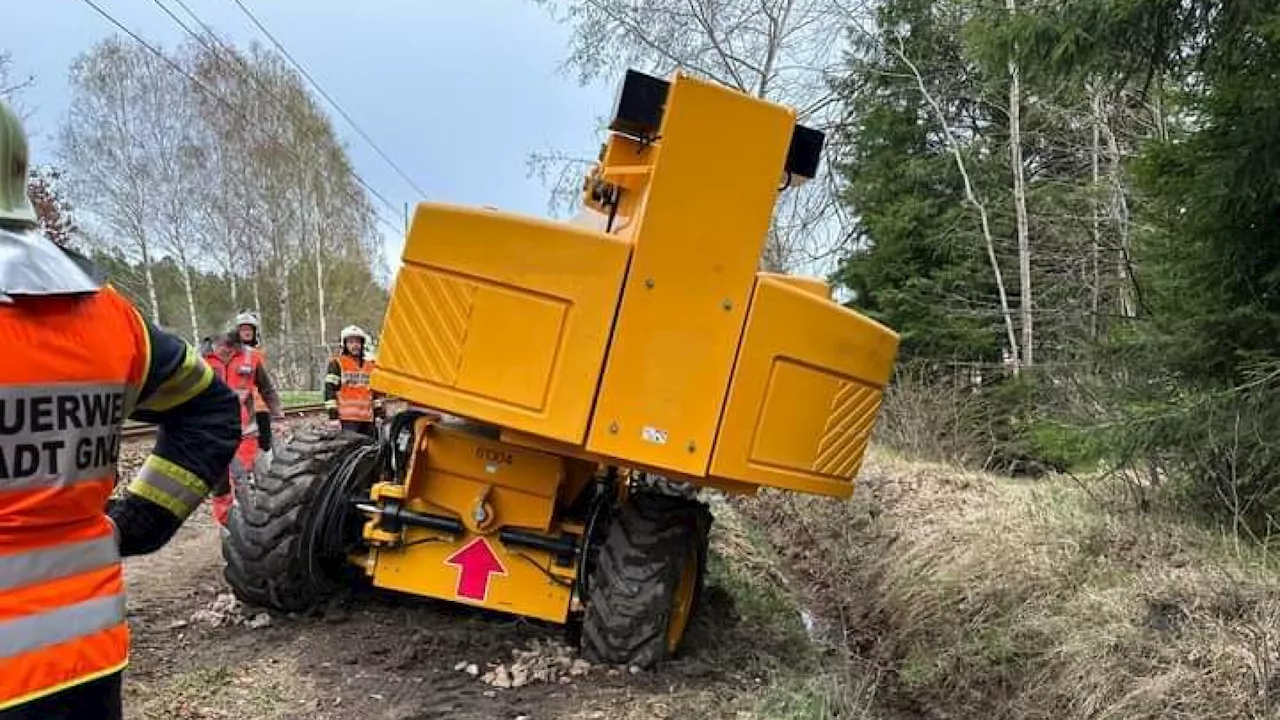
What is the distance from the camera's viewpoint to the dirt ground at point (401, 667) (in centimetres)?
430

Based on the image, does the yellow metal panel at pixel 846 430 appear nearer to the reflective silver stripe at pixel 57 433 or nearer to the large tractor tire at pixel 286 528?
the large tractor tire at pixel 286 528

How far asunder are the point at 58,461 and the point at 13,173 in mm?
556

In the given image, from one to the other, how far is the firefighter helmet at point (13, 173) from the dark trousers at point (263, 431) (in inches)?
253

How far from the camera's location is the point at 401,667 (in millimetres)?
4762

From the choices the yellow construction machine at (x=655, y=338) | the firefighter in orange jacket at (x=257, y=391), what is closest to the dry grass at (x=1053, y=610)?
the yellow construction machine at (x=655, y=338)

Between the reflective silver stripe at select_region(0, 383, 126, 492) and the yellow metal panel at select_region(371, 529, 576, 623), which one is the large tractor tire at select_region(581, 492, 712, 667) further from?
the reflective silver stripe at select_region(0, 383, 126, 492)

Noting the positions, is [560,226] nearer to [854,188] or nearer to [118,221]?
[854,188]

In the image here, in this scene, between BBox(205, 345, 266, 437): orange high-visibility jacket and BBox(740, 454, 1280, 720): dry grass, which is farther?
BBox(205, 345, 266, 437): orange high-visibility jacket

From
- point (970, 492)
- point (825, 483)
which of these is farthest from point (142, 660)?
point (970, 492)

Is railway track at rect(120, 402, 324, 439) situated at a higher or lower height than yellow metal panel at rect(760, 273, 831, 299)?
lower

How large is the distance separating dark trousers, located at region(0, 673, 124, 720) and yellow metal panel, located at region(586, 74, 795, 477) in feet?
7.82

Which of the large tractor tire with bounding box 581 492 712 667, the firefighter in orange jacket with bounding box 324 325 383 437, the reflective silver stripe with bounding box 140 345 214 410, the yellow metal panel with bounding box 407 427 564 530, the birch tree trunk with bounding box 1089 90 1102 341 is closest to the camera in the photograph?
the reflective silver stripe with bounding box 140 345 214 410

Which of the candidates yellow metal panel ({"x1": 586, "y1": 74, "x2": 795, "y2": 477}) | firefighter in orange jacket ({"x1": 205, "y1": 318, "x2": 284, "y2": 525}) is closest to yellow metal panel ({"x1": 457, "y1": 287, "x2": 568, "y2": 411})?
yellow metal panel ({"x1": 586, "y1": 74, "x2": 795, "y2": 477})

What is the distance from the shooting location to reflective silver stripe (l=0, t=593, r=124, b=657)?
1.83 m
